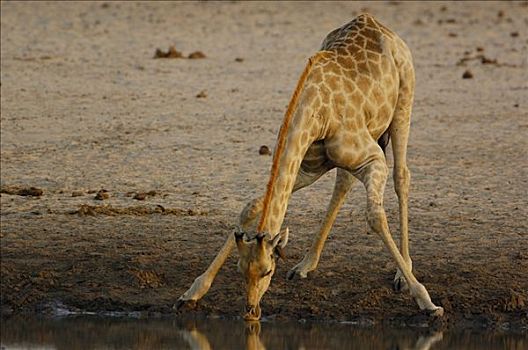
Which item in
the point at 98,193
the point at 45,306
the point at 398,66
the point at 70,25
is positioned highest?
the point at 70,25

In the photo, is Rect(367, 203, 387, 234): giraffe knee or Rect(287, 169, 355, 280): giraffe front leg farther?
Rect(287, 169, 355, 280): giraffe front leg

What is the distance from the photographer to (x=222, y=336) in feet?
33.8

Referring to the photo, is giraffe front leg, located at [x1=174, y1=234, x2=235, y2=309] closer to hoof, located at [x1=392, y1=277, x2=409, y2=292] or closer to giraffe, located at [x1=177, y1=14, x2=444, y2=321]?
giraffe, located at [x1=177, y1=14, x2=444, y2=321]

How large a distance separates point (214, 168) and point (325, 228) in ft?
12.3

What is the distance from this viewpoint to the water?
32.8 feet

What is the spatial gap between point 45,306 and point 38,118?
251 inches

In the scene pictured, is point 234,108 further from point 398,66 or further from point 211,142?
point 398,66

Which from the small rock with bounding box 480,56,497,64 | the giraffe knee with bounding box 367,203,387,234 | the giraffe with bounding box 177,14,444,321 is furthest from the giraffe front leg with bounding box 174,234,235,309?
the small rock with bounding box 480,56,497,64

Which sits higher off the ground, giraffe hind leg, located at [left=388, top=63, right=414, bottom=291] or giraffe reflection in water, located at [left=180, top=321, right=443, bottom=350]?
giraffe hind leg, located at [left=388, top=63, right=414, bottom=291]

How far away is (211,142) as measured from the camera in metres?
15.9

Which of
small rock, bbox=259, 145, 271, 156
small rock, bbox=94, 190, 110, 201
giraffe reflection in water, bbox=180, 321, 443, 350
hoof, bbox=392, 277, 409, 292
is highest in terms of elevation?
small rock, bbox=259, 145, 271, 156

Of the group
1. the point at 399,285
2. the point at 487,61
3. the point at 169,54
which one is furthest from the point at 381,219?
the point at 169,54

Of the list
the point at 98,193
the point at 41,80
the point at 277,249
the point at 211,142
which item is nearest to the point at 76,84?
the point at 41,80

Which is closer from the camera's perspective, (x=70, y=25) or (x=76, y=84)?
(x=76, y=84)
